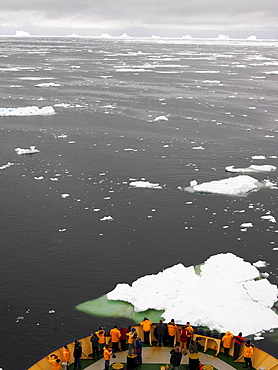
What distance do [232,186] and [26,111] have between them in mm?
39585

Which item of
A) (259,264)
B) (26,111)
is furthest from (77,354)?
(26,111)

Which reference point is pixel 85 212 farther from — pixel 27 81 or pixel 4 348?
pixel 27 81

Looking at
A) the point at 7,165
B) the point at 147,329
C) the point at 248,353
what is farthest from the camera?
the point at 7,165

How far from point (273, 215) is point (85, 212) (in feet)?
50.5

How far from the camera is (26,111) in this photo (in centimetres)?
6806

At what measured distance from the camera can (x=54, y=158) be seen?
4838 cm

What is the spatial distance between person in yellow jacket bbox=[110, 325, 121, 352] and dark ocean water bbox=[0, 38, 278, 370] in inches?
158

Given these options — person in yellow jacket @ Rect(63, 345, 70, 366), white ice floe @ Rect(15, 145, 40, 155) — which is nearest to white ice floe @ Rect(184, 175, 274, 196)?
white ice floe @ Rect(15, 145, 40, 155)

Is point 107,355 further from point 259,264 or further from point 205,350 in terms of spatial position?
point 259,264

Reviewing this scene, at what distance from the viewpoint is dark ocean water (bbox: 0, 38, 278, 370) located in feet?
85.6

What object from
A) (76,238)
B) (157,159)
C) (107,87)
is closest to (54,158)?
(157,159)

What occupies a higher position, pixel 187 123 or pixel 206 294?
pixel 187 123

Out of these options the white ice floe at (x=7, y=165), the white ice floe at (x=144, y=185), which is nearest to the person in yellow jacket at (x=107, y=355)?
the white ice floe at (x=144, y=185)

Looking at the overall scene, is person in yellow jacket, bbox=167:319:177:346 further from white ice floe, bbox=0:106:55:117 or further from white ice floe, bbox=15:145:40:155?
white ice floe, bbox=0:106:55:117
